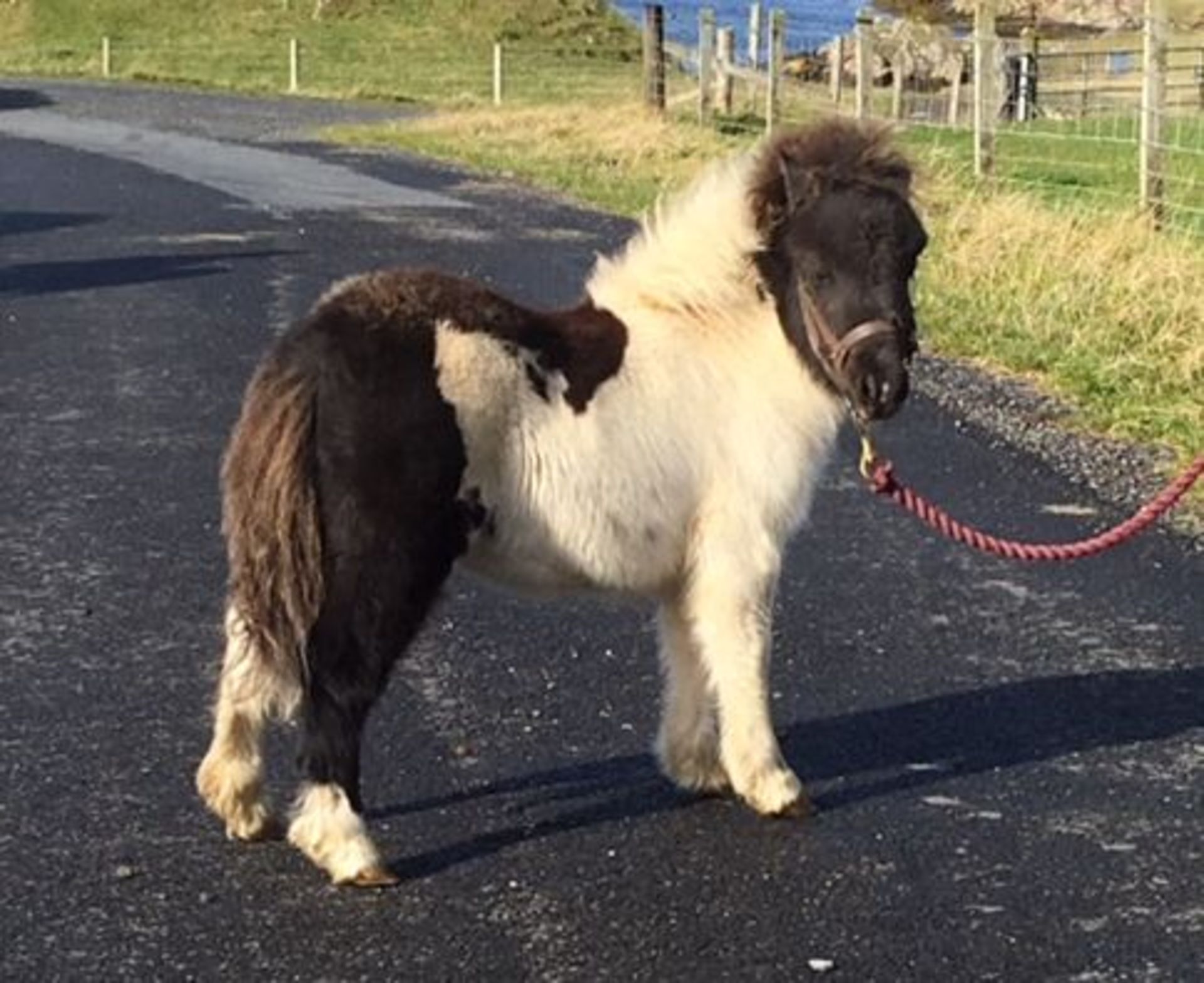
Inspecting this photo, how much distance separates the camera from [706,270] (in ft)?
18.9

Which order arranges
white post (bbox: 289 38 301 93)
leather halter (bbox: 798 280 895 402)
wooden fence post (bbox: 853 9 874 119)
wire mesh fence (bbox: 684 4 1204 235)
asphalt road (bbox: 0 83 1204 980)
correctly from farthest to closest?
white post (bbox: 289 38 301 93) < wooden fence post (bbox: 853 9 874 119) < wire mesh fence (bbox: 684 4 1204 235) < leather halter (bbox: 798 280 895 402) < asphalt road (bbox: 0 83 1204 980)

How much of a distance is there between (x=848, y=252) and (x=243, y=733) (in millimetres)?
1838

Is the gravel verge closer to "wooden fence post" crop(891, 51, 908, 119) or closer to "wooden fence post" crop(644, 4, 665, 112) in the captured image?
"wooden fence post" crop(891, 51, 908, 119)

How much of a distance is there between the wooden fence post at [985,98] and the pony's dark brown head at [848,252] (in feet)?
43.5

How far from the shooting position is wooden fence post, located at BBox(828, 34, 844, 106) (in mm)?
30344

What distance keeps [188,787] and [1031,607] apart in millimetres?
3042

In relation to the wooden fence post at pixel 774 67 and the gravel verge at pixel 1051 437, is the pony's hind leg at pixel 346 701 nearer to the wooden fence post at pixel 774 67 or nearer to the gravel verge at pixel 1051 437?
the gravel verge at pixel 1051 437

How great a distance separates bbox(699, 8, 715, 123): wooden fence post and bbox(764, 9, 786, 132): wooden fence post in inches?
92.3

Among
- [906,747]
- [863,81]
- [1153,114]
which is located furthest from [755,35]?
[906,747]

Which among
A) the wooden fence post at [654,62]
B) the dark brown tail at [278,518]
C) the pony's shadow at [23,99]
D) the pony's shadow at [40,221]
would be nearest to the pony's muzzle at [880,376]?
the dark brown tail at [278,518]

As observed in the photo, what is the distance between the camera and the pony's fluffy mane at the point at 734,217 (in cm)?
554

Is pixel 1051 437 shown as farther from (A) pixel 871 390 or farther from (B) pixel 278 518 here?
(B) pixel 278 518

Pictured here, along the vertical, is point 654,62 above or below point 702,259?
above

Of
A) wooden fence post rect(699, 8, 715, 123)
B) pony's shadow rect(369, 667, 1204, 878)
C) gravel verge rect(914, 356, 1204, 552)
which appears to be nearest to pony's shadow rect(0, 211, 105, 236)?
gravel verge rect(914, 356, 1204, 552)
